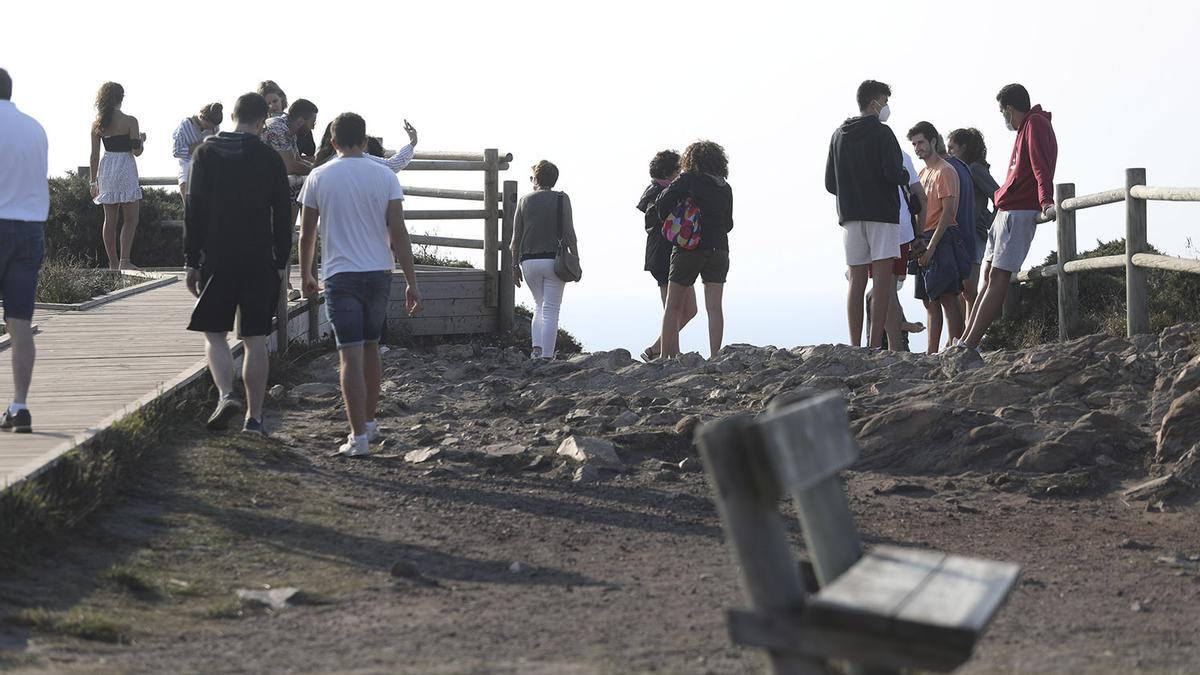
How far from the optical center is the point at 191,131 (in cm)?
1323

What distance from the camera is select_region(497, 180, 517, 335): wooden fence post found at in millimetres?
16078

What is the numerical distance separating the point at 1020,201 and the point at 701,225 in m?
2.41

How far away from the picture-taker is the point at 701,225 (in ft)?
39.1

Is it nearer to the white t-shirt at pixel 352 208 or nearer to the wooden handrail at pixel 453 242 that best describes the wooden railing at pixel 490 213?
the wooden handrail at pixel 453 242

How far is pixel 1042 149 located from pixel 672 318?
3.22m

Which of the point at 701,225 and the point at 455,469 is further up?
the point at 701,225

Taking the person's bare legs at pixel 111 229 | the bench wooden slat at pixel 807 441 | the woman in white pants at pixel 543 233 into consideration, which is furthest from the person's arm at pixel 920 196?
the person's bare legs at pixel 111 229

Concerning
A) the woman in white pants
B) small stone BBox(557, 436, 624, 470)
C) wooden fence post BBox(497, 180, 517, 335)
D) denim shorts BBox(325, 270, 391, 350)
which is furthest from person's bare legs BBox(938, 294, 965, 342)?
denim shorts BBox(325, 270, 391, 350)

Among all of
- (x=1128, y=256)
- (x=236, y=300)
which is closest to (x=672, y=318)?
(x=1128, y=256)

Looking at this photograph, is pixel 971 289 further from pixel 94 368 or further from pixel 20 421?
pixel 20 421

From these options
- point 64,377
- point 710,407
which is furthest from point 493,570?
point 64,377

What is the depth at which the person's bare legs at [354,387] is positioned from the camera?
8406mm

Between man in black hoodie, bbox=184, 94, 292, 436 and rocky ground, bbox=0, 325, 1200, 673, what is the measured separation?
2.39 ft

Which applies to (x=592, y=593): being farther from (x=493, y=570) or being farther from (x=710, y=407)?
(x=710, y=407)
